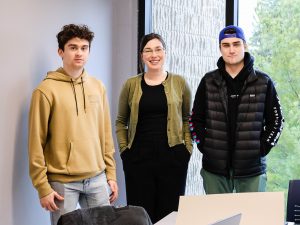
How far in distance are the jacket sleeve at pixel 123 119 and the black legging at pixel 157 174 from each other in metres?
0.11

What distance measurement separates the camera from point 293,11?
366 centimetres

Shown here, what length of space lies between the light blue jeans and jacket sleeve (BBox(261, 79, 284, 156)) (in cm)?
102

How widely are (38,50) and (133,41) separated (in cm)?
139

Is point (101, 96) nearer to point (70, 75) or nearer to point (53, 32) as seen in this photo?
point (70, 75)

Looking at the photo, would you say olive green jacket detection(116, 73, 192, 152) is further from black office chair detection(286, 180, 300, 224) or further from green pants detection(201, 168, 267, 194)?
black office chair detection(286, 180, 300, 224)

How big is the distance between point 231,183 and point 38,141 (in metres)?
1.24

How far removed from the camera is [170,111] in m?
3.12

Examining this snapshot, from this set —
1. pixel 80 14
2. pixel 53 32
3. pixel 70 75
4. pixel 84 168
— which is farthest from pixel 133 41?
pixel 84 168

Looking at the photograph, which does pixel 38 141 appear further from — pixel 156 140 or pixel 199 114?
pixel 199 114

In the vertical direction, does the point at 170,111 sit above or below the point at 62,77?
below

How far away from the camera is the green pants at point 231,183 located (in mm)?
2924

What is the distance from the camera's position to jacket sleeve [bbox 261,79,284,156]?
9.55 ft

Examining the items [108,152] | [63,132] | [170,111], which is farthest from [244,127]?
[63,132]

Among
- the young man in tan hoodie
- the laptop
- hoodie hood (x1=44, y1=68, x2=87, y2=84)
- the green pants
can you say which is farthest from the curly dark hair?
the laptop
